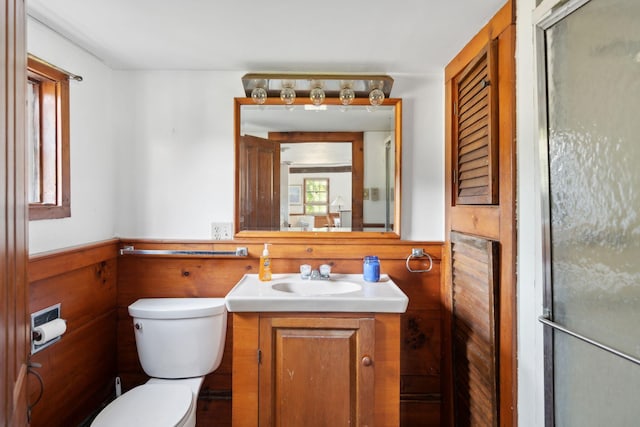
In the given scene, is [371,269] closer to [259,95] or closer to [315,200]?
[315,200]

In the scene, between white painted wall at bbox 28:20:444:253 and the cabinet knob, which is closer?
the cabinet knob

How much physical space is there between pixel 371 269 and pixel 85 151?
62.7 inches

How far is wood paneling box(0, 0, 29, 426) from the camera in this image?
0.65 meters

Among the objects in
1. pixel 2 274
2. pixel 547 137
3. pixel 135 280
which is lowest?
pixel 135 280

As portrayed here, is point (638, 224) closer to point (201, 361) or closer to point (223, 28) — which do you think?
point (223, 28)

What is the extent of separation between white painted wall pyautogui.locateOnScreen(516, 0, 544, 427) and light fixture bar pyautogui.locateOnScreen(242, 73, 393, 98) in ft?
2.55

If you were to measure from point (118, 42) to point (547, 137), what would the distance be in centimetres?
187

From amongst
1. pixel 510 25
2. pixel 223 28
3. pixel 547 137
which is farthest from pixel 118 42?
pixel 547 137

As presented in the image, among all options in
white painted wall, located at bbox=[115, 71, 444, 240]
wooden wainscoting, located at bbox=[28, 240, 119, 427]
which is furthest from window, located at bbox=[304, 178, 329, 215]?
wooden wainscoting, located at bbox=[28, 240, 119, 427]

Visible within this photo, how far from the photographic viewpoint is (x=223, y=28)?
1.53 m

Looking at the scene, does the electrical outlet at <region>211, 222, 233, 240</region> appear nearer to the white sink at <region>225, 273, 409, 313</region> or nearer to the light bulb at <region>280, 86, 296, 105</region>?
the white sink at <region>225, 273, 409, 313</region>

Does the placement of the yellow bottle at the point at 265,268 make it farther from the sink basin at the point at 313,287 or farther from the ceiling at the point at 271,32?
the ceiling at the point at 271,32

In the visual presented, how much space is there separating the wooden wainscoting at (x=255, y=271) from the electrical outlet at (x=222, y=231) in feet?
0.12

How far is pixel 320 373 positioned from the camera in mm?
1528
